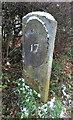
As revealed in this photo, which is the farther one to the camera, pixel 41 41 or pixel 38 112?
pixel 38 112

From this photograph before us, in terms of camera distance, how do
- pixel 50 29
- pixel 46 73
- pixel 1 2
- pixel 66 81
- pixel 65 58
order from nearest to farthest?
pixel 50 29
pixel 46 73
pixel 1 2
pixel 66 81
pixel 65 58

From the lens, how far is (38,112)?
6.88 ft

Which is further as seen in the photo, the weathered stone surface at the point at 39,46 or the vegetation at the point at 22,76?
the vegetation at the point at 22,76

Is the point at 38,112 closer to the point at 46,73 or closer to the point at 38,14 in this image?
the point at 46,73

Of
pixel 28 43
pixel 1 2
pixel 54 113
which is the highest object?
pixel 1 2

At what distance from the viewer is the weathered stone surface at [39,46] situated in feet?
5.63

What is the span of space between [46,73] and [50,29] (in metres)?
0.74

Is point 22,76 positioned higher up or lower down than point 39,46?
lower down

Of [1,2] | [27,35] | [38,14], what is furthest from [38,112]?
[1,2]

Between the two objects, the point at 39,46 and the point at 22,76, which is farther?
the point at 22,76

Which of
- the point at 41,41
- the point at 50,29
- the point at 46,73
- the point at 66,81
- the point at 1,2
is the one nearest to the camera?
the point at 50,29

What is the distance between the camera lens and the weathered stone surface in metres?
1.72

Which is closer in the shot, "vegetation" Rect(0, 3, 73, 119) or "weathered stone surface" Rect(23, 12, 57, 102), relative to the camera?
"weathered stone surface" Rect(23, 12, 57, 102)

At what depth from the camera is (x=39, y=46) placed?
6.20 ft
